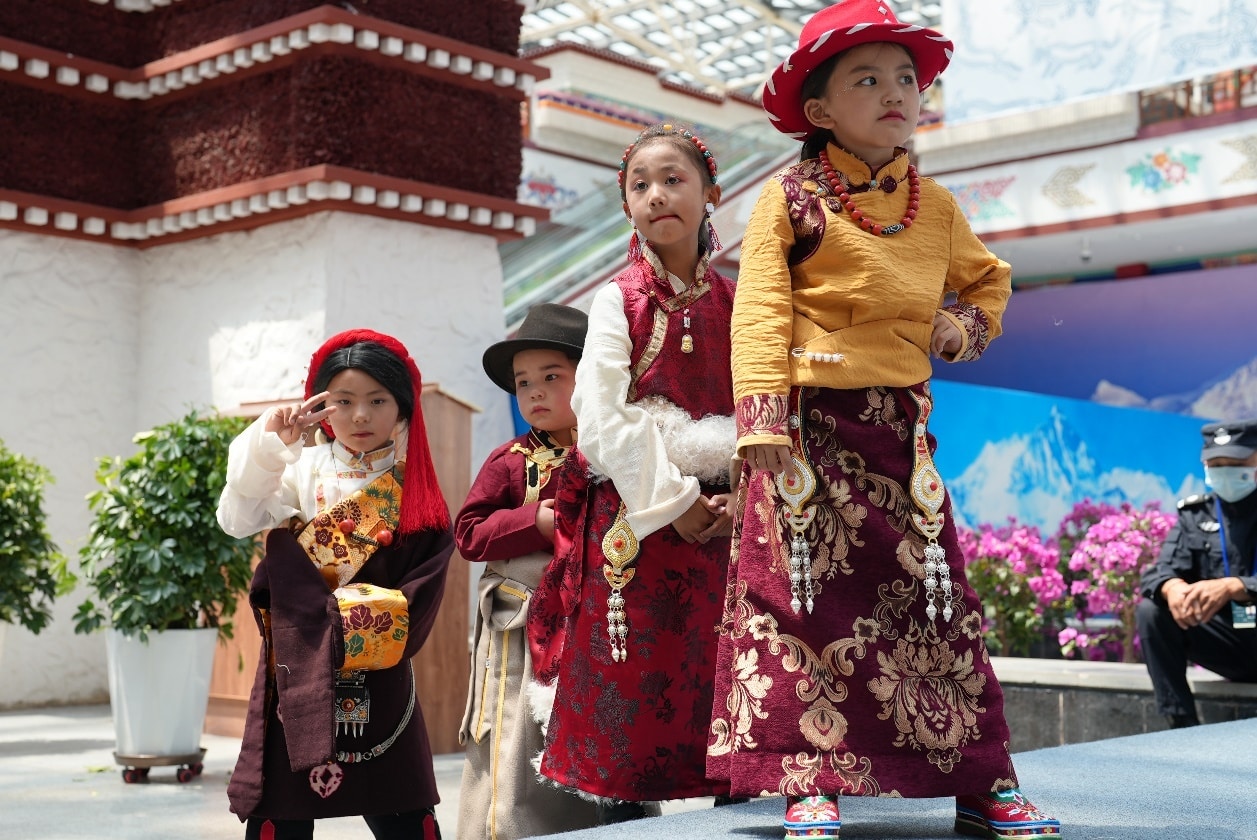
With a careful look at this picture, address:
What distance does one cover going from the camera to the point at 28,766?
6.36 meters

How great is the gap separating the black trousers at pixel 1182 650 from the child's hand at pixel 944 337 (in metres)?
3.13

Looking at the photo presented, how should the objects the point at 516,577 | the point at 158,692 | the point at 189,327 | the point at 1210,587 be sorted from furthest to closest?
the point at 189,327
the point at 158,692
the point at 1210,587
the point at 516,577

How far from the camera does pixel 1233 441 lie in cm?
530

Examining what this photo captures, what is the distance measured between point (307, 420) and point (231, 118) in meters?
6.18

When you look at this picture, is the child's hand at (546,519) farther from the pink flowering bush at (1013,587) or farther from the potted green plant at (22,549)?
the pink flowering bush at (1013,587)

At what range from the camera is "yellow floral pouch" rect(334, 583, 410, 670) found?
9.56ft

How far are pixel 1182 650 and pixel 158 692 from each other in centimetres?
420

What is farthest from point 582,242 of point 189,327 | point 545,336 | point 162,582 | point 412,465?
point 412,465

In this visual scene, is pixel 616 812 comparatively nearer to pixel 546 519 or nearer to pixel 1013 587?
pixel 546 519

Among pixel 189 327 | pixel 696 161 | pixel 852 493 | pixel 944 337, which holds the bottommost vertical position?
pixel 852 493

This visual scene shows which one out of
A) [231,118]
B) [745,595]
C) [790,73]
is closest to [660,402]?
[745,595]

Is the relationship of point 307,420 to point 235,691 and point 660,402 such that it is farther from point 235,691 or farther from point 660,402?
point 235,691

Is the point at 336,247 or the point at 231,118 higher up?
the point at 231,118

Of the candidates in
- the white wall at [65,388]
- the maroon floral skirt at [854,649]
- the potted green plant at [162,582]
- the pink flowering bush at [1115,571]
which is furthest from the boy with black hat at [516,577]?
the white wall at [65,388]
